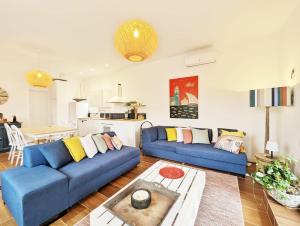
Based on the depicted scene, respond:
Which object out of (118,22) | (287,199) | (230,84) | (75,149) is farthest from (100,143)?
(230,84)

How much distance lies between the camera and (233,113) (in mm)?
3279

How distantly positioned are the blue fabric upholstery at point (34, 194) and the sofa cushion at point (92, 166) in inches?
4.9

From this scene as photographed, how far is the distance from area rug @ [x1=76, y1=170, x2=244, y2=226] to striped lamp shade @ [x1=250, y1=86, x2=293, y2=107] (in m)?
1.37

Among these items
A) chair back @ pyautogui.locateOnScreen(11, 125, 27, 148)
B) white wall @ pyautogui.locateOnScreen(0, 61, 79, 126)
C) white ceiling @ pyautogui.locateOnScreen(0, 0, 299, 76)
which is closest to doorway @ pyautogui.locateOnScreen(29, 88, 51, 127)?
white wall @ pyautogui.locateOnScreen(0, 61, 79, 126)

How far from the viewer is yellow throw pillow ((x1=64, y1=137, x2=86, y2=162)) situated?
2188mm

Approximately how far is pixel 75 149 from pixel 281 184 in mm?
2644

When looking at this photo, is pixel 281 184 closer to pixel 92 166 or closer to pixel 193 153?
pixel 193 153

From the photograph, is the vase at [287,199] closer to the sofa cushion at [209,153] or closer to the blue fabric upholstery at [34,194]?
the sofa cushion at [209,153]

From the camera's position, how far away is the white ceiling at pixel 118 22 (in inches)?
79.7

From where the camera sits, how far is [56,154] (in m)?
2.01

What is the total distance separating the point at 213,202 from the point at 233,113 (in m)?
2.17

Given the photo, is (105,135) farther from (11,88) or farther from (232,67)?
(11,88)

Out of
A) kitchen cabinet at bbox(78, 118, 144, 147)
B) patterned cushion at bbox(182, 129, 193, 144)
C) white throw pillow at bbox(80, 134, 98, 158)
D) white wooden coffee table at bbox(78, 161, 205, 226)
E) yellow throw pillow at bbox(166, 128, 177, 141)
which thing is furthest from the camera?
kitchen cabinet at bbox(78, 118, 144, 147)

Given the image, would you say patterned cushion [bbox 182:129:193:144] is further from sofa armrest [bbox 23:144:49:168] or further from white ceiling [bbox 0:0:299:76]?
sofa armrest [bbox 23:144:49:168]
